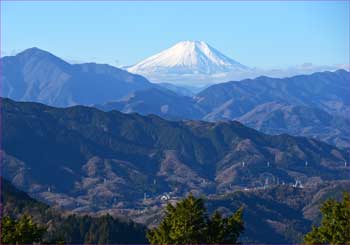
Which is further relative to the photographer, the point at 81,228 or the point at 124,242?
the point at 81,228

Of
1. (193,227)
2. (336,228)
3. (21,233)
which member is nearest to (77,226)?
(21,233)

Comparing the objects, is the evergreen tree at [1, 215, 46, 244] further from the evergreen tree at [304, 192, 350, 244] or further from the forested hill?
the forested hill

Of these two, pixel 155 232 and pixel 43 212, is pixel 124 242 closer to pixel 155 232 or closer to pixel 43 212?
pixel 43 212

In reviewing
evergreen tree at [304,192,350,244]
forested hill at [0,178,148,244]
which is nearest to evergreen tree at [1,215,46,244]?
evergreen tree at [304,192,350,244]

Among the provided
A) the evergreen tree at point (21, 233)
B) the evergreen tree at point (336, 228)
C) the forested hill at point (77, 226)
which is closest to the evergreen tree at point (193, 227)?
the evergreen tree at point (336, 228)

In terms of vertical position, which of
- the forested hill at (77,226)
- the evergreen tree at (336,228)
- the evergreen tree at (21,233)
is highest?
the evergreen tree at (336,228)

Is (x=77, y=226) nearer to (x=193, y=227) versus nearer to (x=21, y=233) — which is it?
(x=21, y=233)

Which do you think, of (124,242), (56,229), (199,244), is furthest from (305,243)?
(56,229)

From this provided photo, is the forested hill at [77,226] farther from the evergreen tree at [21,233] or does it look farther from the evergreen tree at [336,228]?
the evergreen tree at [336,228]
